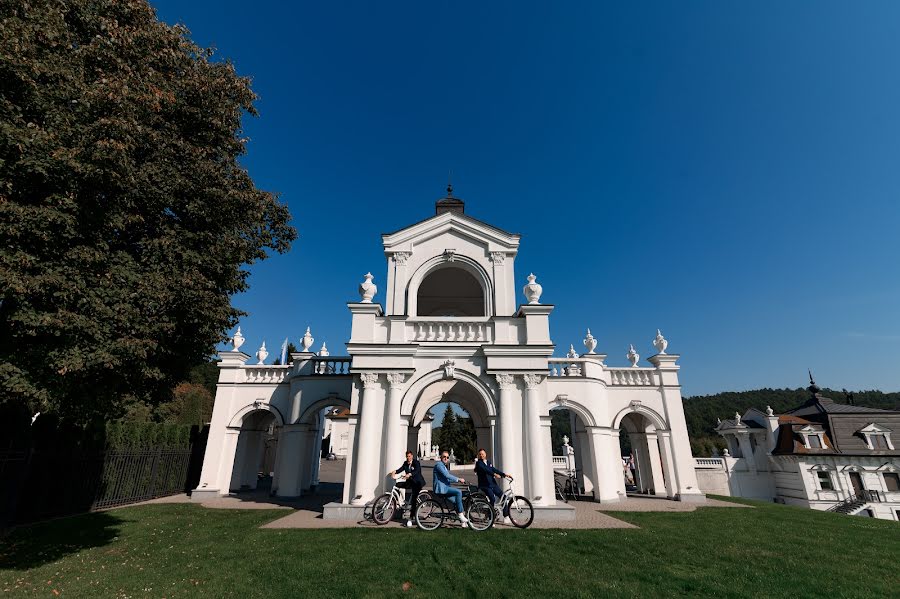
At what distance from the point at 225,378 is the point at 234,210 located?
12447mm

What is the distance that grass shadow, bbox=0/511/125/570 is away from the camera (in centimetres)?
796

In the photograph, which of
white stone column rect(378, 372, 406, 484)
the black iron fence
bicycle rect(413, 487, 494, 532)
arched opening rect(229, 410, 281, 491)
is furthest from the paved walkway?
white stone column rect(378, 372, 406, 484)

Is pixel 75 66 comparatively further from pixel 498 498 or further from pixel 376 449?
pixel 498 498

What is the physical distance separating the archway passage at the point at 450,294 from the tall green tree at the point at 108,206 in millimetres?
9190

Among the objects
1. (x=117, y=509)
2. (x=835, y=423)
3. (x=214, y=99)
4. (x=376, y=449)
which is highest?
(x=214, y=99)

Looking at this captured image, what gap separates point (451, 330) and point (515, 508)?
5457 mm

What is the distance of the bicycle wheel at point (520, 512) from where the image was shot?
10217 millimetres

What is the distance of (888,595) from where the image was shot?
19.7ft

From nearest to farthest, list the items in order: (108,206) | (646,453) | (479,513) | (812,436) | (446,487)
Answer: (108,206), (446,487), (479,513), (646,453), (812,436)

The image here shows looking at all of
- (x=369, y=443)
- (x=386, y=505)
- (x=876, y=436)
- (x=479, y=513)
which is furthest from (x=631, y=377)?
(x=876, y=436)

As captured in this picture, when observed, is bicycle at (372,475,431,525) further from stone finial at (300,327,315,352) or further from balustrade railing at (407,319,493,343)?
stone finial at (300,327,315,352)

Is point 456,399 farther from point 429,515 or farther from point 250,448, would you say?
point 250,448

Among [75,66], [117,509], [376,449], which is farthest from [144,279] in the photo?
[117,509]

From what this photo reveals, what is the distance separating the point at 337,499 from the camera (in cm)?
1592
